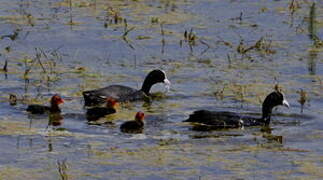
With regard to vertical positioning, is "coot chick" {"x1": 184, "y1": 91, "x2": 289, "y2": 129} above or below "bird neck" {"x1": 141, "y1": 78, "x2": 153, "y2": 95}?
below

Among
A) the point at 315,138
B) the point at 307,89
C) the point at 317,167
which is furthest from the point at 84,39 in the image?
the point at 317,167

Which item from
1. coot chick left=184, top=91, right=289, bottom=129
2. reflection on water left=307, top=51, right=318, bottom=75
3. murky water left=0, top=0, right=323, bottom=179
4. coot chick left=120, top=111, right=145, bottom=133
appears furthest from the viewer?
reflection on water left=307, top=51, right=318, bottom=75

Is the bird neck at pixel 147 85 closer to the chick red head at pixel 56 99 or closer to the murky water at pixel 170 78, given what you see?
the murky water at pixel 170 78

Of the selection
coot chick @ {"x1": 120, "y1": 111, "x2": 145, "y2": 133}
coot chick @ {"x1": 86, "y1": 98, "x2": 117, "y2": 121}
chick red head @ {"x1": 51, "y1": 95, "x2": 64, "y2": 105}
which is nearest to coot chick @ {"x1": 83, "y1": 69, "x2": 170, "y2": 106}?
coot chick @ {"x1": 86, "y1": 98, "x2": 117, "y2": 121}

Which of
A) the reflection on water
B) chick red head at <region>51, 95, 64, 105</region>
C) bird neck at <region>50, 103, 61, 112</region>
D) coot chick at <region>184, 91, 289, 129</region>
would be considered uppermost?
the reflection on water

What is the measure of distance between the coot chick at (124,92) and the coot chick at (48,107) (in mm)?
576

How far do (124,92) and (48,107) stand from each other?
54.7 inches

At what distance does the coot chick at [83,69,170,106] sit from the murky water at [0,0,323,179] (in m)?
0.18

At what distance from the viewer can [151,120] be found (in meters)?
12.6

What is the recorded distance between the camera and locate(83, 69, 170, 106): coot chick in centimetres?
1316

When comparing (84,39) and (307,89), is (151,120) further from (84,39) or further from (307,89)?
(84,39)

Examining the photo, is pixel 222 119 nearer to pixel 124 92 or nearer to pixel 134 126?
pixel 134 126

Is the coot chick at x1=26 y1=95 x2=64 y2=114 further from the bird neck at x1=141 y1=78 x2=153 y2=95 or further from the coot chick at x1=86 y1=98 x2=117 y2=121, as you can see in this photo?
the bird neck at x1=141 y1=78 x2=153 y2=95

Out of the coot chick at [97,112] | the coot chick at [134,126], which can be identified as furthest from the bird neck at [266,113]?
the coot chick at [97,112]
